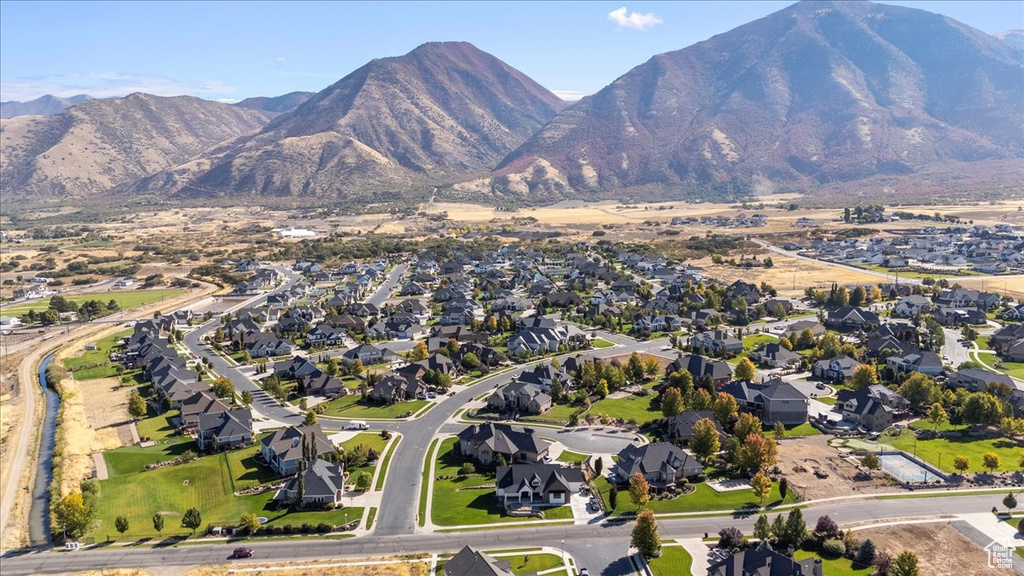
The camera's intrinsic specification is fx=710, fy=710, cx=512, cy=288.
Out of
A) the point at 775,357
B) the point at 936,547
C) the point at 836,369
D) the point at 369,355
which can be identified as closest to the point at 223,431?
the point at 369,355

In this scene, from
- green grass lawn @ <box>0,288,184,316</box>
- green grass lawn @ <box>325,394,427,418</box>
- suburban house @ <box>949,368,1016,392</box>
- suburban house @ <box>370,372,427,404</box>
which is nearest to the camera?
suburban house @ <box>949,368,1016,392</box>

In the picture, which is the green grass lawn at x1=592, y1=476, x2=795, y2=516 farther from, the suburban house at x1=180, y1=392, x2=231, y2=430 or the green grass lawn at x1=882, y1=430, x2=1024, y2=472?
the suburban house at x1=180, y1=392, x2=231, y2=430

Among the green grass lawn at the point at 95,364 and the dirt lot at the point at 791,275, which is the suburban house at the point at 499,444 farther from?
the dirt lot at the point at 791,275

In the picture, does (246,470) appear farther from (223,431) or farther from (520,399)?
(520,399)

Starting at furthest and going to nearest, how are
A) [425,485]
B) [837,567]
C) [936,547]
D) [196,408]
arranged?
[196,408], [425,485], [936,547], [837,567]

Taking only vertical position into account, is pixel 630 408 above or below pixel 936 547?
above

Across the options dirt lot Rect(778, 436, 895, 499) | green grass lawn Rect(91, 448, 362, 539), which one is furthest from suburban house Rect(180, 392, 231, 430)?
dirt lot Rect(778, 436, 895, 499)
